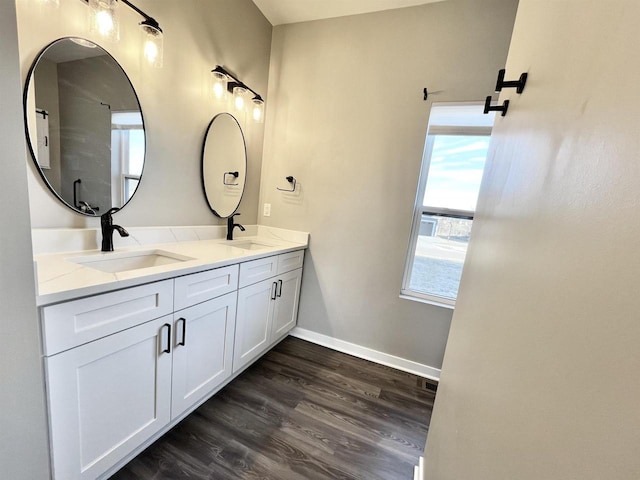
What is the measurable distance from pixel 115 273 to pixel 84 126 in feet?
2.68

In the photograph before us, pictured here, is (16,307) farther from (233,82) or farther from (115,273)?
(233,82)

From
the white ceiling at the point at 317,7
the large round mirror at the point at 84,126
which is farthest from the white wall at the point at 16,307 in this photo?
the white ceiling at the point at 317,7

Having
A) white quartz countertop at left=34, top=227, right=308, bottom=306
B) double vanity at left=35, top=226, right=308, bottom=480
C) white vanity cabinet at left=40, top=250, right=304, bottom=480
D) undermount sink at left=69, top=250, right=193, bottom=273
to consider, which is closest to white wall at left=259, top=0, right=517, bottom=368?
white quartz countertop at left=34, top=227, right=308, bottom=306

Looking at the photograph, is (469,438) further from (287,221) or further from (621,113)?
(287,221)

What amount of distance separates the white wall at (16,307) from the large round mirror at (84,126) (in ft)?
2.01

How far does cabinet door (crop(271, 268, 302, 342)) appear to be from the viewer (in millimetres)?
2139

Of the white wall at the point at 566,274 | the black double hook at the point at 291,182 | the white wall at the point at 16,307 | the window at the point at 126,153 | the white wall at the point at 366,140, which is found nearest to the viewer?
the white wall at the point at 566,274

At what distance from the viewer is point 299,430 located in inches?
58.5

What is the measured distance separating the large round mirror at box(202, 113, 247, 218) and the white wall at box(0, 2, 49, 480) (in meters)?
1.30

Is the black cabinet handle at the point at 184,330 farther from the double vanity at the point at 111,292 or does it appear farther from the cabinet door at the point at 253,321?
the cabinet door at the point at 253,321

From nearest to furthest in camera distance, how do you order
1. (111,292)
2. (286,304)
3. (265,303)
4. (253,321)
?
1. (111,292)
2. (253,321)
3. (265,303)
4. (286,304)

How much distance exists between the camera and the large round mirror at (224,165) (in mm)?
1972

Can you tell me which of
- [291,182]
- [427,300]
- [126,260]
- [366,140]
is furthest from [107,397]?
[366,140]

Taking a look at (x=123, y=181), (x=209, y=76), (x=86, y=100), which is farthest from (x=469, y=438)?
(x=209, y=76)
